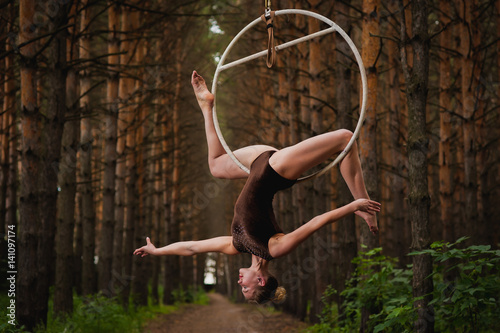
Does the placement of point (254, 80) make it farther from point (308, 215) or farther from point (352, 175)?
point (352, 175)

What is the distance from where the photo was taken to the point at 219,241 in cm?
424

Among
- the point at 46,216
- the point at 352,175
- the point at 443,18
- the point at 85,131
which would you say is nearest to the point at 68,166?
the point at 46,216

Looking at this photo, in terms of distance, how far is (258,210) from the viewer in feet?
12.9

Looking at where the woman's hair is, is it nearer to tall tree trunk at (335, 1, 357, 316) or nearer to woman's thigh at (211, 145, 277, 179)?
woman's thigh at (211, 145, 277, 179)

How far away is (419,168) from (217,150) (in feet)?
7.78

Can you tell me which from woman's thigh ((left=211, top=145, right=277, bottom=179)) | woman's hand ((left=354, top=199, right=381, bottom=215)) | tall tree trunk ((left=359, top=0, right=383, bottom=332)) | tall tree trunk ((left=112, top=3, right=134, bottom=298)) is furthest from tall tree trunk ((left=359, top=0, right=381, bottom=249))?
tall tree trunk ((left=112, top=3, right=134, bottom=298))

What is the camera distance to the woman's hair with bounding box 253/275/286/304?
4.13 meters

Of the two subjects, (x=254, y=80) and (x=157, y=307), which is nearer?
(x=157, y=307)

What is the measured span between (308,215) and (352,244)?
178 inches

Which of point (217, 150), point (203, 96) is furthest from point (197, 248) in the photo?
point (203, 96)

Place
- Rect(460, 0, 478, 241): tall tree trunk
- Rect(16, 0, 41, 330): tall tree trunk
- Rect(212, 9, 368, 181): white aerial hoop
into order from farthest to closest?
1. Rect(460, 0, 478, 241): tall tree trunk
2. Rect(16, 0, 41, 330): tall tree trunk
3. Rect(212, 9, 368, 181): white aerial hoop

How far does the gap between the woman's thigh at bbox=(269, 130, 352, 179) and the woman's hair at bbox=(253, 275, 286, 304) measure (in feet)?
3.00

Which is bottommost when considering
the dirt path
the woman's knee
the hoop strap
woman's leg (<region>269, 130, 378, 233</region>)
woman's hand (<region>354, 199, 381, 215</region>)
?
the dirt path

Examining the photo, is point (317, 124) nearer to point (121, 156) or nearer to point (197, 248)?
point (121, 156)
